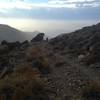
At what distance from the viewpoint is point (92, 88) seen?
56.1ft

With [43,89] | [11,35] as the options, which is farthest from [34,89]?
[11,35]

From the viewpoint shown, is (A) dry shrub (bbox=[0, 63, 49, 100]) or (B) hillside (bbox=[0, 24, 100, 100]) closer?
(A) dry shrub (bbox=[0, 63, 49, 100])

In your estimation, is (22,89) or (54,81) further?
(54,81)

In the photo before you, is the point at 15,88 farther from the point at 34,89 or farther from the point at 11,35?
the point at 11,35

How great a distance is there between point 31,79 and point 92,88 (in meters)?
3.83

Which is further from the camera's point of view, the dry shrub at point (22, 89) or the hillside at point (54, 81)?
the hillside at point (54, 81)

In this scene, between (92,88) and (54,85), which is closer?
(92,88)

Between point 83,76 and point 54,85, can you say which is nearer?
point 54,85

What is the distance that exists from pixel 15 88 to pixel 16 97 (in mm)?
985

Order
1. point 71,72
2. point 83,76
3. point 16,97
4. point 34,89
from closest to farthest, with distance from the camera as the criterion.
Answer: point 16,97 < point 34,89 < point 83,76 < point 71,72

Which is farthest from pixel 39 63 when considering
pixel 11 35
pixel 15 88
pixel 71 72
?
pixel 11 35

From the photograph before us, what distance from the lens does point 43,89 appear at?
18234mm

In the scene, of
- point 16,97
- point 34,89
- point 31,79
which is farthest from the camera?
point 31,79

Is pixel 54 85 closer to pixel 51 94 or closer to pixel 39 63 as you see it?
pixel 51 94
